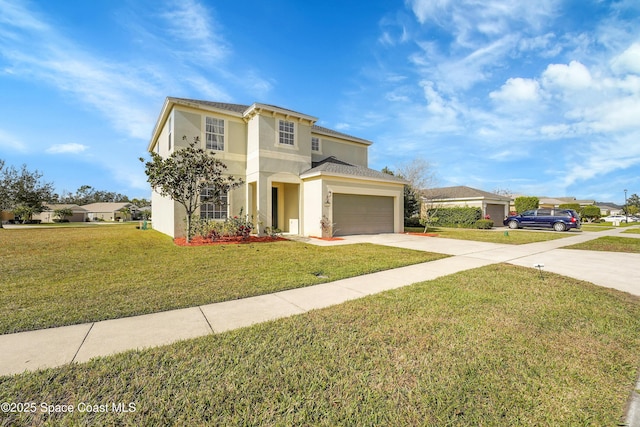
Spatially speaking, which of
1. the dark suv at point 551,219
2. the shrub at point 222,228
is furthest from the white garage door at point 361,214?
the dark suv at point 551,219

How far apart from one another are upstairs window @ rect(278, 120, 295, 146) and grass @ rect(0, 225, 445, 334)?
735cm

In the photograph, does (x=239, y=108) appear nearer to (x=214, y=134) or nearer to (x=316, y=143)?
(x=214, y=134)

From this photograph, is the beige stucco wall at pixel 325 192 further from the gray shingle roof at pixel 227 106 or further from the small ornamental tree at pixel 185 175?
the gray shingle roof at pixel 227 106

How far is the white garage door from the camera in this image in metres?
14.6

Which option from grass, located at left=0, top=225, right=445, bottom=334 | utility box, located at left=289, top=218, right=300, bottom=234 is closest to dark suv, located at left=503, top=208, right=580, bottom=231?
grass, located at left=0, top=225, right=445, bottom=334

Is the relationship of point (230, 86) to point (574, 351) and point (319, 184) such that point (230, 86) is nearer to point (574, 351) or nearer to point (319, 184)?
point (319, 184)

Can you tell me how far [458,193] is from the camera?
90.6ft

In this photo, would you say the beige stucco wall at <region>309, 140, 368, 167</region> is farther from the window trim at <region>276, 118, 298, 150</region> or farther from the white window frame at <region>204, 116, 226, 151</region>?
the white window frame at <region>204, 116, 226, 151</region>

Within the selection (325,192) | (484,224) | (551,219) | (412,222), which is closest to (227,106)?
(325,192)

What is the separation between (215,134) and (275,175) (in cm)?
388

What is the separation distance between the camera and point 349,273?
634 cm

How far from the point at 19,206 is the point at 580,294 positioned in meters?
53.8

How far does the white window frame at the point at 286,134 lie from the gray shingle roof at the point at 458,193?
19796mm

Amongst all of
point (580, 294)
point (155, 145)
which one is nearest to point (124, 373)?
point (580, 294)
